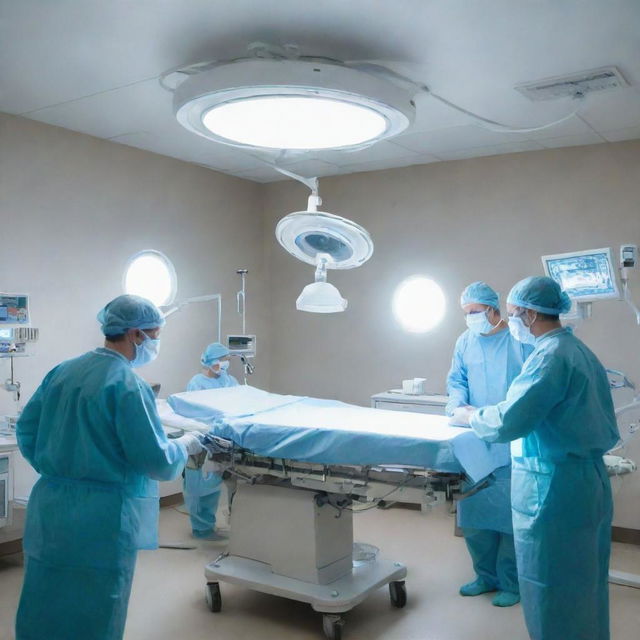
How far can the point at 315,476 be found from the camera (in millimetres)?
2795

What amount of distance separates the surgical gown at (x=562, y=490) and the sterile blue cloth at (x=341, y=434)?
24cm

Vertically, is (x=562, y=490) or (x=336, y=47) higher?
(x=336, y=47)

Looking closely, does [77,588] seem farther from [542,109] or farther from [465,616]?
[542,109]

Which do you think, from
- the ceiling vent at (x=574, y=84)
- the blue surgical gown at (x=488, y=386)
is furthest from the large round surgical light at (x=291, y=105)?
the blue surgical gown at (x=488, y=386)

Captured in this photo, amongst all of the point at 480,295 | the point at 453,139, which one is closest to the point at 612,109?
the point at 453,139

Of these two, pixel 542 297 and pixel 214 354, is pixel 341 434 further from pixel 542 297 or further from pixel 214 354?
pixel 214 354

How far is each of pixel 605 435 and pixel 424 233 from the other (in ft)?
9.13

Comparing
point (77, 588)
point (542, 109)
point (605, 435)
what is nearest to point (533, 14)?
point (542, 109)

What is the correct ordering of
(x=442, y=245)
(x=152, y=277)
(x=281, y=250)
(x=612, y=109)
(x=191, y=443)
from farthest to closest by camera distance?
1. (x=281, y=250)
2. (x=442, y=245)
3. (x=152, y=277)
4. (x=612, y=109)
5. (x=191, y=443)

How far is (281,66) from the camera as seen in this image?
2.37m

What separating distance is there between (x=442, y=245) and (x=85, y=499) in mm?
3359

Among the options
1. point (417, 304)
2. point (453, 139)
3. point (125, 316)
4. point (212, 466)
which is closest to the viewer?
point (125, 316)

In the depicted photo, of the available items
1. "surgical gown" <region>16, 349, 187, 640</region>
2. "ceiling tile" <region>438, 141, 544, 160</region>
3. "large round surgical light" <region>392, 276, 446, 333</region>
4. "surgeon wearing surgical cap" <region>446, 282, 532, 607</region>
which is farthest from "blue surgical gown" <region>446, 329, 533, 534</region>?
"surgical gown" <region>16, 349, 187, 640</region>

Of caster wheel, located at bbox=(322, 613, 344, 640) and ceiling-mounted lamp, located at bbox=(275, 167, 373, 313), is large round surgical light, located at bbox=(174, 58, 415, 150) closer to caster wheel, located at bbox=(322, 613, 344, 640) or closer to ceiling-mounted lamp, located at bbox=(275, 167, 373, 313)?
ceiling-mounted lamp, located at bbox=(275, 167, 373, 313)
